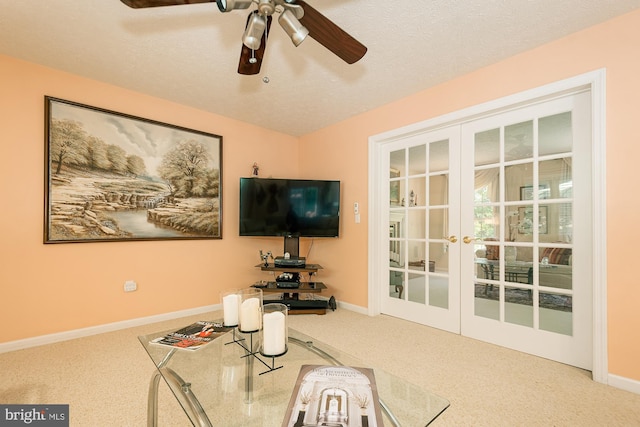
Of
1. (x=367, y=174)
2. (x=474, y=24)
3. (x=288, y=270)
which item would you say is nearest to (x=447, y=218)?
(x=367, y=174)

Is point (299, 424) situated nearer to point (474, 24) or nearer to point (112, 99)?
point (474, 24)

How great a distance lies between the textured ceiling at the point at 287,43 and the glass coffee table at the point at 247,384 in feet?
6.77

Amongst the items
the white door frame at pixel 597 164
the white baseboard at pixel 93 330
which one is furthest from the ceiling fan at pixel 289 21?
the white baseboard at pixel 93 330

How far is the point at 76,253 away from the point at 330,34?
2917 millimetres

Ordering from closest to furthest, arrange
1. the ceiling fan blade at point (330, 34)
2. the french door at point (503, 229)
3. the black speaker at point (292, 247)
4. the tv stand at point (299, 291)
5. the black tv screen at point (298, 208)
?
the ceiling fan blade at point (330, 34) → the french door at point (503, 229) → the tv stand at point (299, 291) → the black tv screen at point (298, 208) → the black speaker at point (292, 247)

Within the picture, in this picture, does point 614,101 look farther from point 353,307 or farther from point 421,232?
point 353,307

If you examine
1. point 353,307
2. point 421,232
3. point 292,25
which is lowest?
point 353,307

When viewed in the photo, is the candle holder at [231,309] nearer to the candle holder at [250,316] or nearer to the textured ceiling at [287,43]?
the candle holder at [250,316]

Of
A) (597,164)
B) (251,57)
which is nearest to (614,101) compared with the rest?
(597,164)

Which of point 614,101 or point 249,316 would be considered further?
point 614,101

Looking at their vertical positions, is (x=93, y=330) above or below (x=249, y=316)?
below

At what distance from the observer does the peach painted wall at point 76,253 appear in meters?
2.42

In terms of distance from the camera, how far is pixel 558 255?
2270 millimetres

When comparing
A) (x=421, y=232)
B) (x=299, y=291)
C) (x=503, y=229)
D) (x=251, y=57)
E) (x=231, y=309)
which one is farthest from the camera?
(x=299, y=291)
